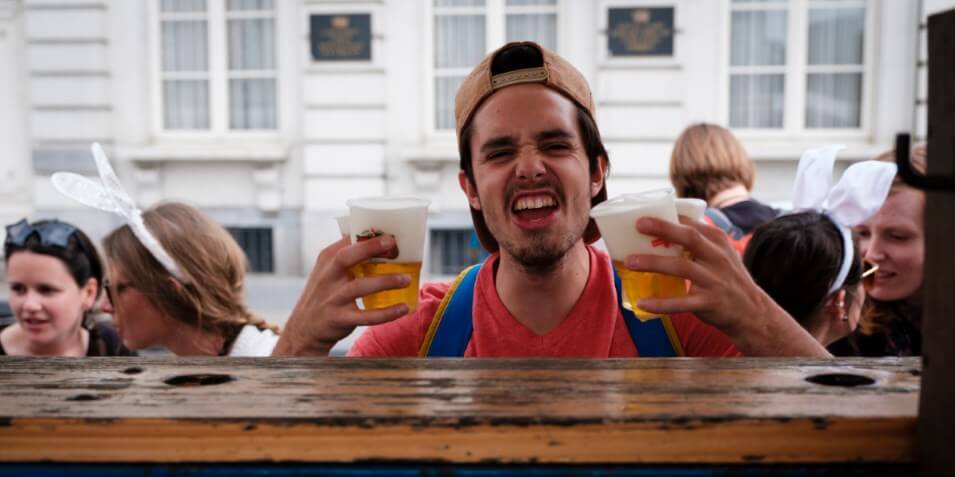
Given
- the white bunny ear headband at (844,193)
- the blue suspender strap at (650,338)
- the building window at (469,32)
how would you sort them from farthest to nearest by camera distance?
1. the building window at (469,32)
2. the white bunny ear headband at (844,193)
3. the blue suspender strap at (650,338)

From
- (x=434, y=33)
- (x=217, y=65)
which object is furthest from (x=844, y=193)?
(x=217, y=65)

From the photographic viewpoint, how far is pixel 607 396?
90 centimetres

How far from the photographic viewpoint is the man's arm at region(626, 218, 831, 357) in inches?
55.9

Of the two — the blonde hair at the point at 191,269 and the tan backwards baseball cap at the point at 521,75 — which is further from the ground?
the tan backwards baseball cap at the point at 521,75

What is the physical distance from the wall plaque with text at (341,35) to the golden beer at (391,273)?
291 inches

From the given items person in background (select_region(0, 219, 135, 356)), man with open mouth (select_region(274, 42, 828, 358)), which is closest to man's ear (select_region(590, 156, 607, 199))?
man with open mouth (select_region(274, 42, 828, 358))

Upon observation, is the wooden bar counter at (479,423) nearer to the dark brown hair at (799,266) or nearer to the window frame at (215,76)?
the dark brown hair at (799,266)

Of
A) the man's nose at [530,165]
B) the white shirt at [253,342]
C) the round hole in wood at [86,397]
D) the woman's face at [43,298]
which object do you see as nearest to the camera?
the round hole in wood at [86,397]

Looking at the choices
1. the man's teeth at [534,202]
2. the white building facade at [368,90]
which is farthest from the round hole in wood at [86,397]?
the white building facade at [368,90]

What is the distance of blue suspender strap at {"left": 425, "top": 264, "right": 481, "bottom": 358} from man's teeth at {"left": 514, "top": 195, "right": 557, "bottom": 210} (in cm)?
25

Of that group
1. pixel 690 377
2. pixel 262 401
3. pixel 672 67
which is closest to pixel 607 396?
pixel 690 377

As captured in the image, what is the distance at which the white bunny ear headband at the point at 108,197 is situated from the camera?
2.40 m

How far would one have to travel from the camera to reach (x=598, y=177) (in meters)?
2.09

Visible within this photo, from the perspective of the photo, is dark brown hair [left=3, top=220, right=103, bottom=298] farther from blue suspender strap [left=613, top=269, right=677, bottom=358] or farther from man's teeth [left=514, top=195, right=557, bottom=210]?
blue suspender strap [left=613, top=269, right=677, bottom=358]
